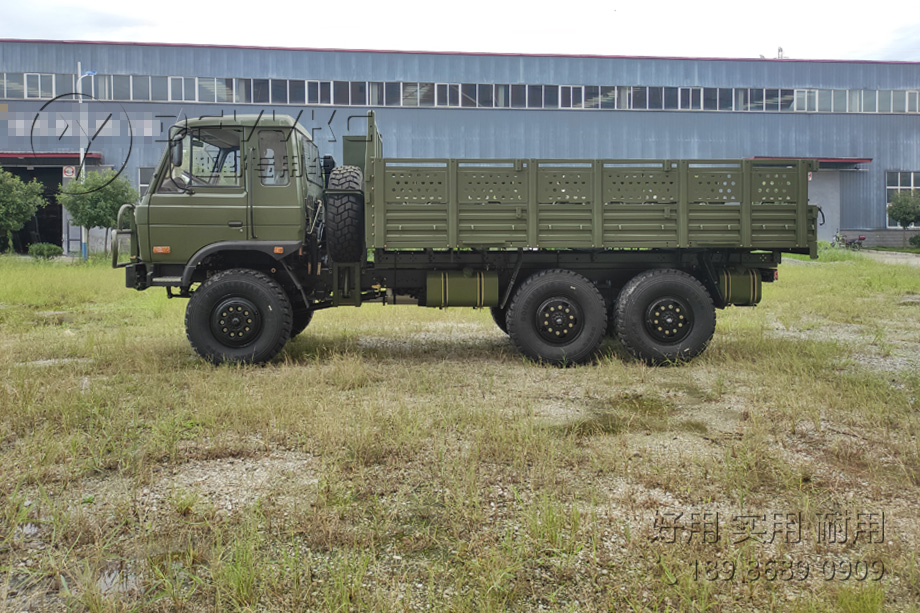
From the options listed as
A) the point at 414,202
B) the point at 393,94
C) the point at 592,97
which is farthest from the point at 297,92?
the point at 414,202

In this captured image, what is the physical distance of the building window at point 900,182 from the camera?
41.4 m

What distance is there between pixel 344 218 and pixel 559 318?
274cm

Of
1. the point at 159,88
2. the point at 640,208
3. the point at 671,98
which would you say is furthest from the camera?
the point at 671,98

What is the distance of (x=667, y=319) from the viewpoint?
8.09 metres

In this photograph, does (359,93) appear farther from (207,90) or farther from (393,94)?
(207,90)

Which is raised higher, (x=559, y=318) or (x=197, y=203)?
(x=197, y=203)

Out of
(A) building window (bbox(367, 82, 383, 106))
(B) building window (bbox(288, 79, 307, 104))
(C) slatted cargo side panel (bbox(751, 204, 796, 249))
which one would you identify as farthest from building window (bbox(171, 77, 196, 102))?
(C) slatted cargo side panel (bbox(751, 204, 796, 249))

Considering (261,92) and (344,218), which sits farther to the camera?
(261,92)

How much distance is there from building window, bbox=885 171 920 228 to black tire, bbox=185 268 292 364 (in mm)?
43854

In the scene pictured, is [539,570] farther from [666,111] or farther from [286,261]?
[666,111]

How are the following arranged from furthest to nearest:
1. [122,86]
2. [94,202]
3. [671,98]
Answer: [671,98]
[122,86]
[94,202]

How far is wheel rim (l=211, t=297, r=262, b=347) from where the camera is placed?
7773 mm

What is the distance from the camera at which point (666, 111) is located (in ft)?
124

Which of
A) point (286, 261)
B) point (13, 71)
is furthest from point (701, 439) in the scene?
point (13, 71)
